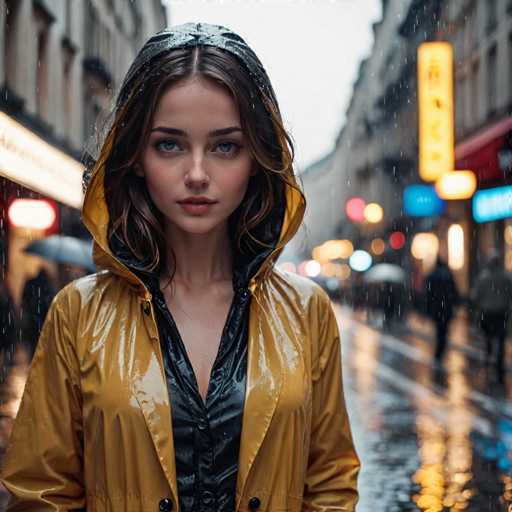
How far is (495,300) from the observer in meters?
14.7

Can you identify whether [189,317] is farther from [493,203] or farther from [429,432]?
[493,203]

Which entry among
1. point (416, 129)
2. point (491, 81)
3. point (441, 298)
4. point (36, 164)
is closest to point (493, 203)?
point (441, 298)

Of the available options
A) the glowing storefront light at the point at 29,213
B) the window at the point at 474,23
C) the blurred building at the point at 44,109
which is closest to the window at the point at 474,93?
the window at the point at 474,23

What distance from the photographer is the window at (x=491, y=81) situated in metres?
29.8

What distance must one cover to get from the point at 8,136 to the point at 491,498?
459 inches

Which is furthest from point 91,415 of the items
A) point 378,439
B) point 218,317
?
point 378,439

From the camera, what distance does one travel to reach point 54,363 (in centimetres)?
232

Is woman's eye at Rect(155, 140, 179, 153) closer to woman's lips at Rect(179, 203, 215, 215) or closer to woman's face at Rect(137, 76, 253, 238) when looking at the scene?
woman's face at Rect(137, 76, 253, 238)

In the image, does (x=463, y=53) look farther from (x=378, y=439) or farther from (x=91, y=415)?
(x=91, y=415)

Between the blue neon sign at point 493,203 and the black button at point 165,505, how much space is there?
827 inches

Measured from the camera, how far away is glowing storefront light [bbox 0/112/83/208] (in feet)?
56.4

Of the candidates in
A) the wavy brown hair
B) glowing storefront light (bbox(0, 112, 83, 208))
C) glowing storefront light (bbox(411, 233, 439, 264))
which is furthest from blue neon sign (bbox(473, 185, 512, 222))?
the wavy brown hair

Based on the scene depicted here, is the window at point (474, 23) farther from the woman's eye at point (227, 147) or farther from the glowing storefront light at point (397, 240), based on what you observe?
the woman's eye at point (227, 147)

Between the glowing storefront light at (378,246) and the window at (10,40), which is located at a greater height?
the window at (10,40)
